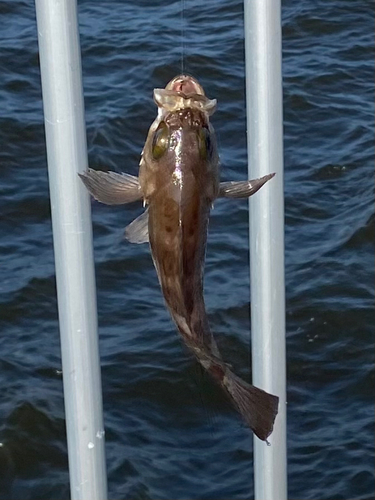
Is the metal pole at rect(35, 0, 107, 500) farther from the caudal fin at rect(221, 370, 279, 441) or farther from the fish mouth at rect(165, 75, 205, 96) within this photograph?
the caudal fin at rect(221, 370, 279, 441)

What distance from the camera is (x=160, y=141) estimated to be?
158cm

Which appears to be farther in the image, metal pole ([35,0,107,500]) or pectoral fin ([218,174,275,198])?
metal pole ([35,0,107,500])

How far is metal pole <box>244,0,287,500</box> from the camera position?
198cm

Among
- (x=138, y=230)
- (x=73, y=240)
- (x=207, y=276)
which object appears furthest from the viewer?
(x=207, y=276)

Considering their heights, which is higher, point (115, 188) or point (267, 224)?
point (115, 188)

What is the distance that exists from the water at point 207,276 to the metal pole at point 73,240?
6.12ft

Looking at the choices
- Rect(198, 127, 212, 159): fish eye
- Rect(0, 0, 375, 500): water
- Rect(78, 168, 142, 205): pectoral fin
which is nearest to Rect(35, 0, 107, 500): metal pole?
Rect(78, 168, 142, 205): pectoral fin

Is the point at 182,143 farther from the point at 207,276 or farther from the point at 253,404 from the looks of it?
the point at 207,276

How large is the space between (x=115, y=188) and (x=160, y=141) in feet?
0.36

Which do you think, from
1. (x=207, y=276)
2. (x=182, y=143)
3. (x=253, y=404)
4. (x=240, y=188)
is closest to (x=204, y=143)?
(x=182, y=143)

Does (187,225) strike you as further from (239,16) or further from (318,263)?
(239,16)

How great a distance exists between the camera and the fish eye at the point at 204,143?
157 centimetres

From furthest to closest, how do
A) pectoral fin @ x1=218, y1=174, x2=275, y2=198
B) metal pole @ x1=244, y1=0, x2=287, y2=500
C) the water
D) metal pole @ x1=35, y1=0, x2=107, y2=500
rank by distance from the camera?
the water
metal pole @ x1=244, y1=0, x2=287, y2=500
metal pole @ x1=35, y1=0, x2=107, y2=500
pectoral fin @ x1=218, y1=174, x2=275, y2=198

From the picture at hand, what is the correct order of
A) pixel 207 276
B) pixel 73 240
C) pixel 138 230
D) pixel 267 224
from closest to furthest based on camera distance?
pixel 138 230 → pixel 73 240 → pixel 267 224 → pixel 207 276
